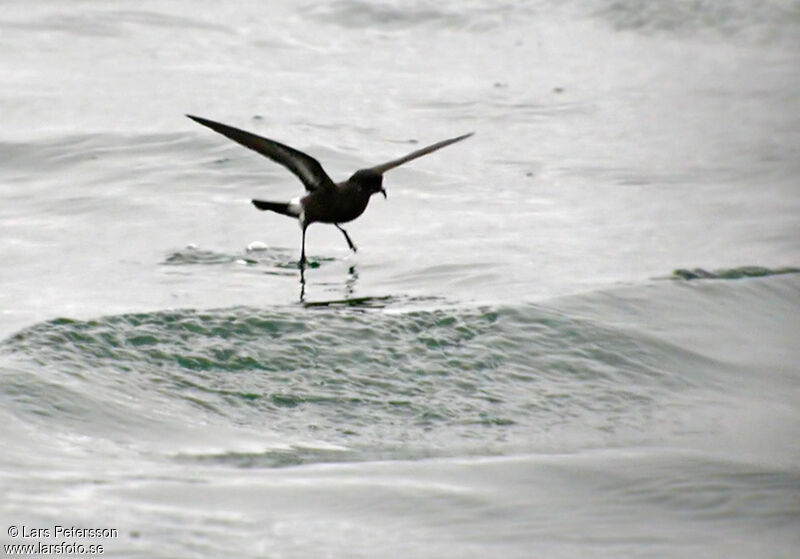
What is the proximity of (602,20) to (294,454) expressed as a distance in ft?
40.8

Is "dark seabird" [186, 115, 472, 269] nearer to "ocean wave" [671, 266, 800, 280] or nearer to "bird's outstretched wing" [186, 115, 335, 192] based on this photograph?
"bird's outstretched wing" [186, 115, 335, 192]

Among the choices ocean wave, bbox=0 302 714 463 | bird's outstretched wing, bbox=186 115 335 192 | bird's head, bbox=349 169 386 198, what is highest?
bird's outstretched wing, bbox=186 115 335 192

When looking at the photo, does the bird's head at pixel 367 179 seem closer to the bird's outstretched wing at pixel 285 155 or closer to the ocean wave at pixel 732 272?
the bird's outstretched wing at pixel 285 155

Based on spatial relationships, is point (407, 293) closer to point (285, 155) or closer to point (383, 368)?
point (285, 155)

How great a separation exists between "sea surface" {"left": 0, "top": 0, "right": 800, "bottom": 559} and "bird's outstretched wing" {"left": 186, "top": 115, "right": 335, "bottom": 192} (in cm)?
60

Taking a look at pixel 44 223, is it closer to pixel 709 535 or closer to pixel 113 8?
pixel 709 535

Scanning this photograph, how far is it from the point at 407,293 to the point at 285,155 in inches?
47.2

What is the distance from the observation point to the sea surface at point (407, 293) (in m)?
5.20

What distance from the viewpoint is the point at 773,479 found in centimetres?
563

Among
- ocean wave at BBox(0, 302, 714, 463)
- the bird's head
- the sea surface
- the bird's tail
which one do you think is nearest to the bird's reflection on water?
the sea surface

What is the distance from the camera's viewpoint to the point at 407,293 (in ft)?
27.6

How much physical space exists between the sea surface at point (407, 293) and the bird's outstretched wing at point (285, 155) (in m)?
0.60

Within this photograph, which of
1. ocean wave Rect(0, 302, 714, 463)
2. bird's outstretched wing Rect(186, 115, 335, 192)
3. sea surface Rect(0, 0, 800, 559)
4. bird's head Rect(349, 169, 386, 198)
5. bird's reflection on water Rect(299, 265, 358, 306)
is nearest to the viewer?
sea surface Rect(0, 0, 800, 559)

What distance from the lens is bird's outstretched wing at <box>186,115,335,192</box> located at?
820 cm
